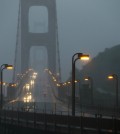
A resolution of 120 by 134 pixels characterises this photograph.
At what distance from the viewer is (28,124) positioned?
31297 mm

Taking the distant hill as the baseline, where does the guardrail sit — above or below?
below

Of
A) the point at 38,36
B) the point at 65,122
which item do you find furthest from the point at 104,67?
the point at 65,122

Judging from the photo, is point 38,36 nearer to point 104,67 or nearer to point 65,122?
point 104,67

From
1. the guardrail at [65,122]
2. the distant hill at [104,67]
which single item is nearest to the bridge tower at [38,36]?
the distant hill at [104,67]

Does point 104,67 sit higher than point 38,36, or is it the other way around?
point 38,36

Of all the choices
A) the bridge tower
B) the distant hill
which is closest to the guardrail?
the distant hill

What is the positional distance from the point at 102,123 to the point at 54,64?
110m

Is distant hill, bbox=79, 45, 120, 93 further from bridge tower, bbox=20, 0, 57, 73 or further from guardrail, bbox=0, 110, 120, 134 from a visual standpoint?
guardrail, bbox=0, 110, 120, 134

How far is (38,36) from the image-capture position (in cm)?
13788

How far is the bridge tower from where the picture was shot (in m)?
132

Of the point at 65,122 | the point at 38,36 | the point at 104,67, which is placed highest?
the point at 38,36

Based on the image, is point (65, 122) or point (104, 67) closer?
point (65, 122)

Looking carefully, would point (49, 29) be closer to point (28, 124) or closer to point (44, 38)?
point (44, 38)

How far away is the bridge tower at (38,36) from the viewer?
435 ft
